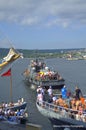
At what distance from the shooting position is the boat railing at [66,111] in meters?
23.4

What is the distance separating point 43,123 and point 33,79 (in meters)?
32.9

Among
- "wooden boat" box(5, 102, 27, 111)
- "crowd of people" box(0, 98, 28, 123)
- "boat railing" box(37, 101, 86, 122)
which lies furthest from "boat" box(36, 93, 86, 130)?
"wooden boat" box(5, 102, 27, 111)

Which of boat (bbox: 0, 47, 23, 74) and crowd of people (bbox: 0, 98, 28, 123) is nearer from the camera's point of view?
boat (bbox: 0, 47, 23, 74)

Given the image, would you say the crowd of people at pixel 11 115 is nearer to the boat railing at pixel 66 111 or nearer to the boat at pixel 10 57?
the boat railing at pixel 66 111

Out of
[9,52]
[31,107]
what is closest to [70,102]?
[9,52]

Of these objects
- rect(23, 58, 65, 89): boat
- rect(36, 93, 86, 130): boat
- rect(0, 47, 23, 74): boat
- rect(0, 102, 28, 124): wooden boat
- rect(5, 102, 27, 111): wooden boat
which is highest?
rect(23, 58, 65, 89): boat

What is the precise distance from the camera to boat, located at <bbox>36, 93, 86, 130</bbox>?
23.4 metres

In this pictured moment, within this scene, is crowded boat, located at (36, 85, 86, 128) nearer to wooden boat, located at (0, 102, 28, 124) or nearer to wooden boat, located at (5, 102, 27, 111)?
wooden boat, located at (0, 102, 28, 124)

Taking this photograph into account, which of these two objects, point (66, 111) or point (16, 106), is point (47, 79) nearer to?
point (16, 106)

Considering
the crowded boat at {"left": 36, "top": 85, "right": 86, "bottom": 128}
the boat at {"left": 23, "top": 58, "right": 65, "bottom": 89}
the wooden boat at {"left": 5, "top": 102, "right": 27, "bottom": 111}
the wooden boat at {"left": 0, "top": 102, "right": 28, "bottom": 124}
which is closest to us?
the crowded boat at {"left": 36, "top": 85, "right": 86, "bottom": 128}

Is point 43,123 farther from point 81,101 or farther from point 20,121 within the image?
point 81,101

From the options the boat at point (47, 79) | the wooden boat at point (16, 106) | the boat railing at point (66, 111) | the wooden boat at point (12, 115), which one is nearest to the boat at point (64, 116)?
the boat railing at point (66, 111)

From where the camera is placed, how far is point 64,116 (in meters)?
24.8

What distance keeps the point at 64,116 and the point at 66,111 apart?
390 mm
